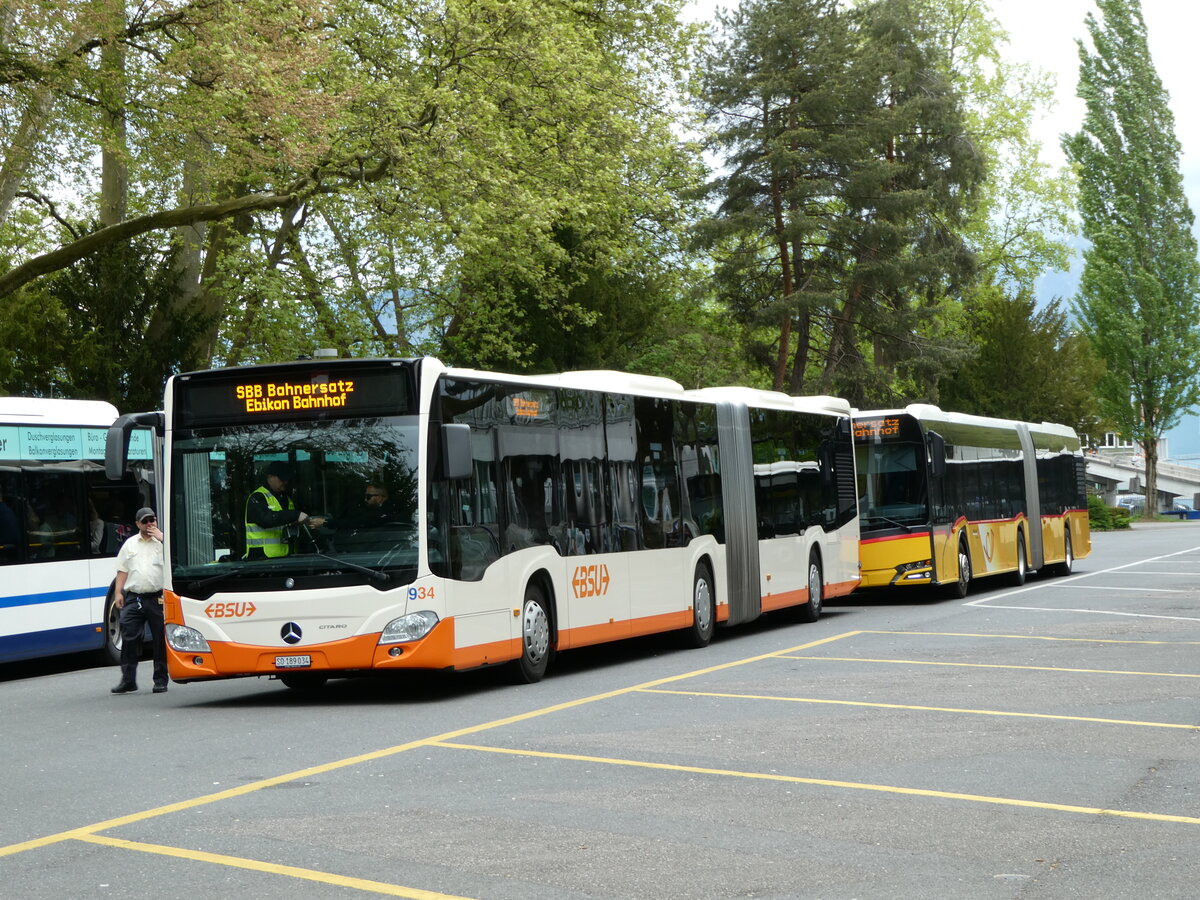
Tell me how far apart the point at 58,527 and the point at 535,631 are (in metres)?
6.34

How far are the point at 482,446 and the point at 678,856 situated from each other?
7414mm

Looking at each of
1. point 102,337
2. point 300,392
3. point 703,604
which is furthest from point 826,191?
point 300,392

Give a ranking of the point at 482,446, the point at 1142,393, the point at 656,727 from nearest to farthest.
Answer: the point at 656,727 → the point at 482,446 → the point at 1142,393

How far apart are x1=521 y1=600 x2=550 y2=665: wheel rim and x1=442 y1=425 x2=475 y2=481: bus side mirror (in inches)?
78.7

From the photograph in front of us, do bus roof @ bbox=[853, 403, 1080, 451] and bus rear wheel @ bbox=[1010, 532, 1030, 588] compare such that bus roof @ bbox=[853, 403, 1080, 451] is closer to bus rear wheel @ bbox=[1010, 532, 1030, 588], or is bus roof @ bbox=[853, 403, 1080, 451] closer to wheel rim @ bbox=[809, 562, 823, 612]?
bus rear wheel @ bbox=[1010, 532, 1030, 588]

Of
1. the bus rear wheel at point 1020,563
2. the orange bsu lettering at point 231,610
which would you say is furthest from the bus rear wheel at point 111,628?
the bus rear wheel at point 1020,563

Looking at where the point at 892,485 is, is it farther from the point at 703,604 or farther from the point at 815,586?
the point at 703,604

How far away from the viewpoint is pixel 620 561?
54.5ft

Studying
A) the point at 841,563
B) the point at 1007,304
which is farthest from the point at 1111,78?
the point at 841,563

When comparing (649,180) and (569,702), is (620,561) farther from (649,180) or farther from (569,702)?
(649,180)

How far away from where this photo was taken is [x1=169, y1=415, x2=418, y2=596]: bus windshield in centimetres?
1313

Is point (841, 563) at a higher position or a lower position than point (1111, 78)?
lower

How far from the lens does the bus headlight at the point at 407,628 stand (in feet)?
42.7

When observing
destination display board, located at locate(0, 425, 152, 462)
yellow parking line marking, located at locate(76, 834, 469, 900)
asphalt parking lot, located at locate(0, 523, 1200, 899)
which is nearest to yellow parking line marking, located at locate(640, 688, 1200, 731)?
asphalt parking lot, located at locate(0, 523, 1200, 899)
